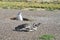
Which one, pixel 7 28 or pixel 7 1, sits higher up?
pixel 7 28

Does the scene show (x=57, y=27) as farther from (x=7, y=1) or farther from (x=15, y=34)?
(x=7, y=1)

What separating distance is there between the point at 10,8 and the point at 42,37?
40.0ft

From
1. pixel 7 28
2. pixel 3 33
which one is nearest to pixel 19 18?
pixel 7 28

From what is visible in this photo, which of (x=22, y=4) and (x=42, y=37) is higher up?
(x=42, y=37)

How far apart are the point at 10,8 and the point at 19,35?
11.6 m

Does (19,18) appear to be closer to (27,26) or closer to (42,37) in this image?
(27,26)

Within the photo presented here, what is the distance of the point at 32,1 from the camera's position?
25.9m

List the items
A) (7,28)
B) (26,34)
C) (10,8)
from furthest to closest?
1. (10,8)
2. (7,28)
3. (26,34)

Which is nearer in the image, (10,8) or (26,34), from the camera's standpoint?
(26,34)

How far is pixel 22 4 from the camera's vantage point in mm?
24422

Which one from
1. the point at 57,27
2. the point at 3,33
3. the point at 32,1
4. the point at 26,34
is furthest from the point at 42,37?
the point at 32,1

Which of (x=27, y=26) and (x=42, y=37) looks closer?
(x=42, y=37)

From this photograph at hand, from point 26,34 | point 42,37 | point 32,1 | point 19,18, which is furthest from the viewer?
point 32,1

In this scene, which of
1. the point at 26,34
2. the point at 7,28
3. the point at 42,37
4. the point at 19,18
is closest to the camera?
the point at 42,37
